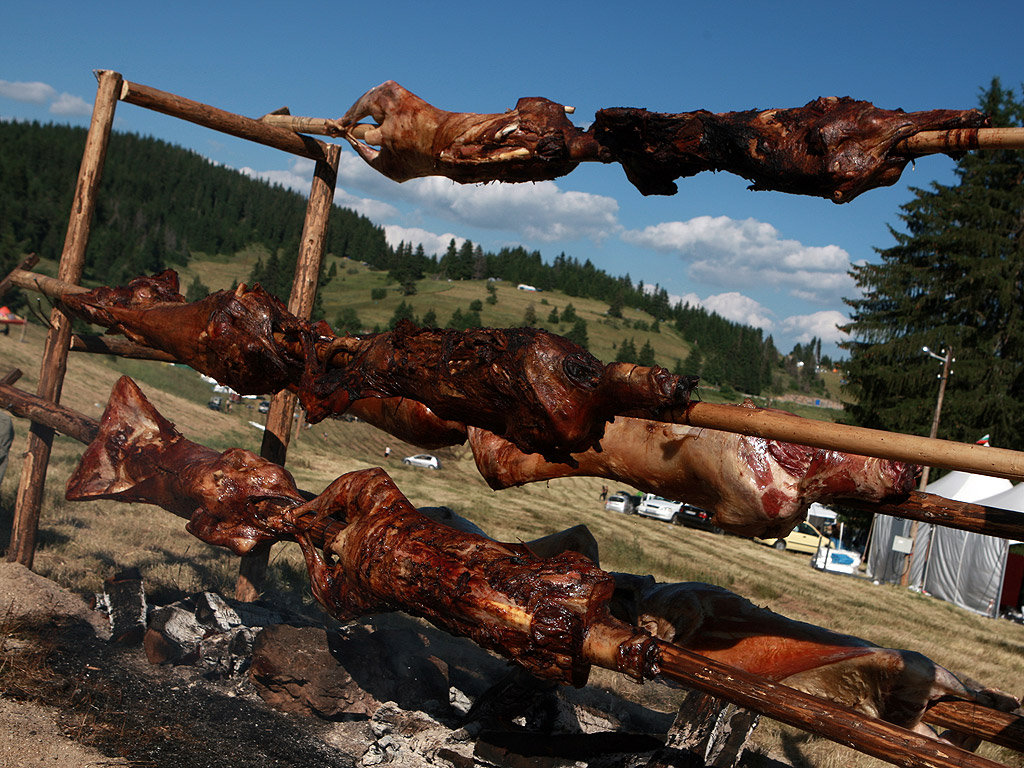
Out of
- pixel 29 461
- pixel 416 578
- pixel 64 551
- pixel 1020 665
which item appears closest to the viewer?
pixel 416 578

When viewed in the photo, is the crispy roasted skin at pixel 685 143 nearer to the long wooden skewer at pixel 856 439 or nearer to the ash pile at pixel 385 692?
the long wooden skewer at pixel 856 439

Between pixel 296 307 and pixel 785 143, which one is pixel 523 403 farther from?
pixel 296 307

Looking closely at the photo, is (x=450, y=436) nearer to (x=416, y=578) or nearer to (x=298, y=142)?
(x=416, y=578)

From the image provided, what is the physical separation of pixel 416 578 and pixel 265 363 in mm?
1706

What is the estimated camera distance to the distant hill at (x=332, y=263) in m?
92.6

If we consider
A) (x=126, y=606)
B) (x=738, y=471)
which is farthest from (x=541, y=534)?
(x=738, y=471)

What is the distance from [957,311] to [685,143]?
3325cm

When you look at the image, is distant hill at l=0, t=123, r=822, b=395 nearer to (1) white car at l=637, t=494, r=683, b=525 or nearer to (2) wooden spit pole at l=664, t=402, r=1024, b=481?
(1) white car at l=637, t=494, r=683, b=525

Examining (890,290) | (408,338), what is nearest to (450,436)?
(408,338)

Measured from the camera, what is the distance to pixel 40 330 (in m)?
41.3

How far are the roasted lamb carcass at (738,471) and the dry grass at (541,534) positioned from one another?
2317mm

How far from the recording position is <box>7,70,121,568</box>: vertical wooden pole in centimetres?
611

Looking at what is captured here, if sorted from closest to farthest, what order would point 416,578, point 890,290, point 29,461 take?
point 416,578 → point 29,461 → point 890,290

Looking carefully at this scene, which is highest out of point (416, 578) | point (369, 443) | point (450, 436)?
point (450, 436)
